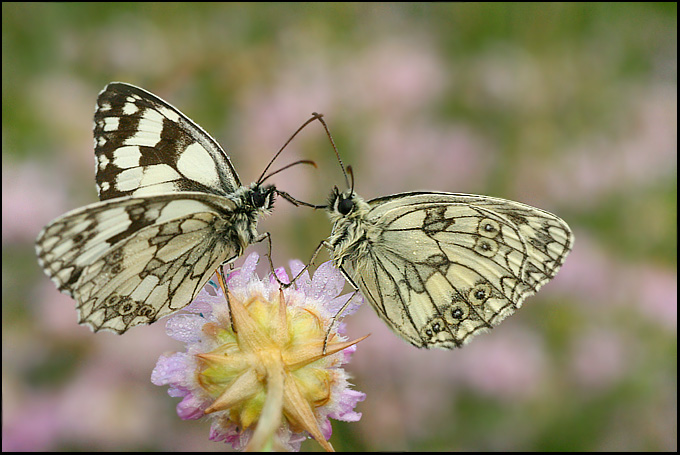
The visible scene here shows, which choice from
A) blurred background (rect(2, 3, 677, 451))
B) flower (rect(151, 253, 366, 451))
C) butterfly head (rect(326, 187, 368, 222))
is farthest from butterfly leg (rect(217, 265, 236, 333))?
blurred background (rect(2, 3, 677, 451))

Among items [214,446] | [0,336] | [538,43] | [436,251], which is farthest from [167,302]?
[538,43]

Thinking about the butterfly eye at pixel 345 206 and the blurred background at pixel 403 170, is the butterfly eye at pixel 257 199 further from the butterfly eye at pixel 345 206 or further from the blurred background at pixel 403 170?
the blurred background at pixel 403 170

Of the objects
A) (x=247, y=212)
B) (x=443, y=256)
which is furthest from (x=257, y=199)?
(x=443, y=256)

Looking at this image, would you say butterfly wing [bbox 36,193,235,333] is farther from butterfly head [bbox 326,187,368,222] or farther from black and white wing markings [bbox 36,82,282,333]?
butterfly head [bbox 326,187,368,222]

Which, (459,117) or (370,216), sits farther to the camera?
(459,117)

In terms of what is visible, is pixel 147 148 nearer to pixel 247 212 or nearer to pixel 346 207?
pixel 247 212

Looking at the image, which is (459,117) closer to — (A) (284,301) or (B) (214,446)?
(B) (214,446)

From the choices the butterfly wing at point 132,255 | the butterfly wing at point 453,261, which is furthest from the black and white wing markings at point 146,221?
the butterfly wing at point 453,261

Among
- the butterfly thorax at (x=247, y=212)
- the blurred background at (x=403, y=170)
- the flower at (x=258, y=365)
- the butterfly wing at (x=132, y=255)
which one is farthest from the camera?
the blurred background at (x=403, y=170)
